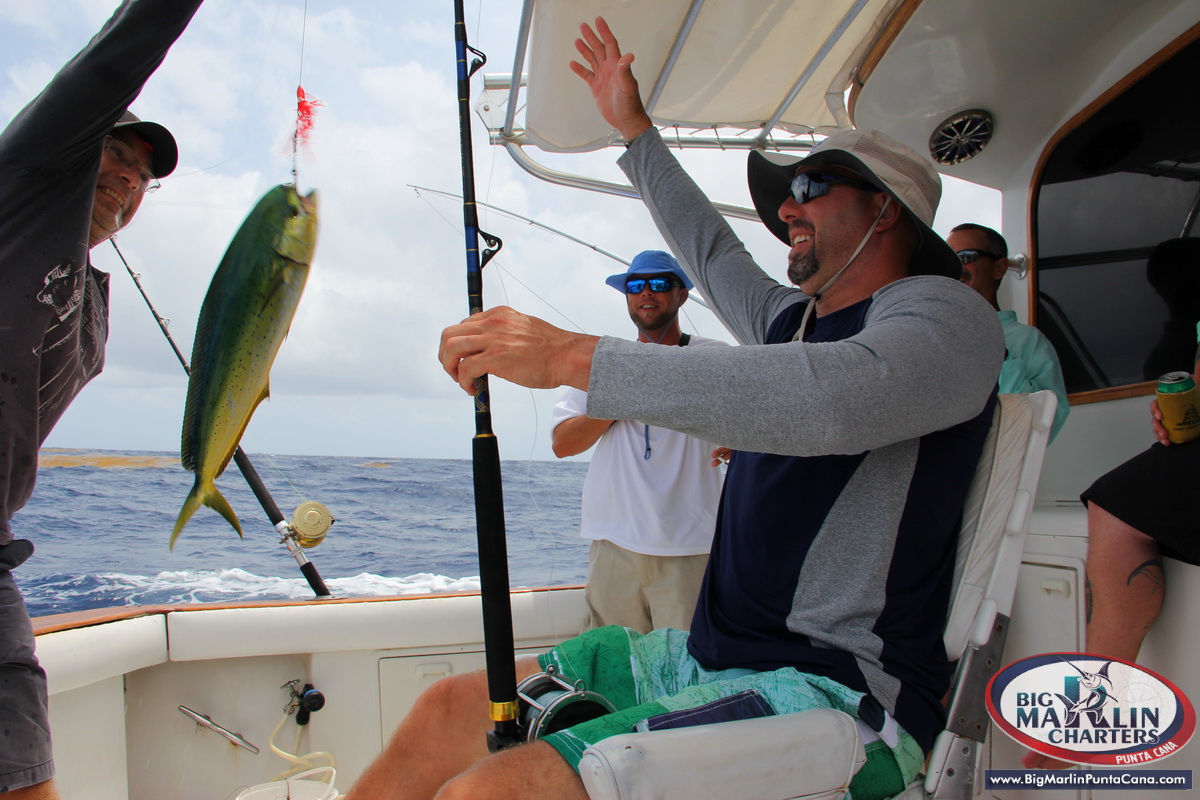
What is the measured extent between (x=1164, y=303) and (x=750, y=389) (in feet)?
7.78

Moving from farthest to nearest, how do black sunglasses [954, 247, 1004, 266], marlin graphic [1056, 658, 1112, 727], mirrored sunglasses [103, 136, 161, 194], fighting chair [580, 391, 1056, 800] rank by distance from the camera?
black sunglasses [954, 247, 1004, 266], mirrored sunglasses [103, 136, 161, 194], marlin graphic [1056, 658, 1112, 727], fighting chair [580, 391, 1056, 800]

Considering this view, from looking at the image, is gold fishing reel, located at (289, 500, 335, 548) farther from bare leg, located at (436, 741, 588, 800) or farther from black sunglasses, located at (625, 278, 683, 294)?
bare leg, located at (436, 741, 588, 800)

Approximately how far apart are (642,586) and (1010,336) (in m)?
1.66

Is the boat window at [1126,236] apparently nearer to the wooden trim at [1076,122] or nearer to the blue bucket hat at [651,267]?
the wooden trim at [1076,122]

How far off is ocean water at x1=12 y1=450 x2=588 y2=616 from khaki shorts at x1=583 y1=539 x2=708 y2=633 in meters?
0.38

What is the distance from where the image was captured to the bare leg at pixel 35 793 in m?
1.43

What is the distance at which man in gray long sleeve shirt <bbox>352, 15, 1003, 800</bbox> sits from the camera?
1090mm

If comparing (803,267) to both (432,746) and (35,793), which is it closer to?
(432,746)

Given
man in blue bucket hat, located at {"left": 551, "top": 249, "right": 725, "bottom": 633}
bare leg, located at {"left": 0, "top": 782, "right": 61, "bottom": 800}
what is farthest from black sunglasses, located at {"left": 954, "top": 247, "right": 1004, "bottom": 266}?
bare leg, located at {"left": 0, "top": 782, "right": 61, "bottom": 800}

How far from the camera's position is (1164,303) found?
261cm

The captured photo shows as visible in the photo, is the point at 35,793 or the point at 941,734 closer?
the point at 941,734

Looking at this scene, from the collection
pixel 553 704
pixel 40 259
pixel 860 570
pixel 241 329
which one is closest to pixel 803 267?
pixel 860 570

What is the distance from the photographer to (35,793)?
1.47 meters

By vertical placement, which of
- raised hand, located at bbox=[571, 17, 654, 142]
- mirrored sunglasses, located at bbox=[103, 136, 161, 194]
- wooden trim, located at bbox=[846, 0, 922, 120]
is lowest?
→ mirrored sunglasses, located at bbox=[103, 136, 161, 194]
